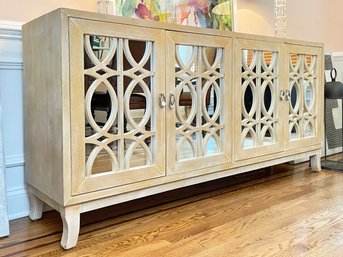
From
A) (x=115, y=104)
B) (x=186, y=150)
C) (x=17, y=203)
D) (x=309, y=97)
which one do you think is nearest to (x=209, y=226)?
(x=186, y=150)

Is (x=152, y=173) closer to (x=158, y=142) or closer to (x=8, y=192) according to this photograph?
(x=158, y=142)

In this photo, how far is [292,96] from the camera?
226cm

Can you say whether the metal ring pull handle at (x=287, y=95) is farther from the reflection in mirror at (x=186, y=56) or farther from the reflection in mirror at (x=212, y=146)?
the reflection in mirror at (x=186, y=56)

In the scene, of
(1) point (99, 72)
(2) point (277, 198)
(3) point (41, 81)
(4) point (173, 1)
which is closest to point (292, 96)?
(2) point (277, 198)

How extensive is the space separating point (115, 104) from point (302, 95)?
4.34 feet

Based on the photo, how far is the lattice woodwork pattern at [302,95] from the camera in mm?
2193

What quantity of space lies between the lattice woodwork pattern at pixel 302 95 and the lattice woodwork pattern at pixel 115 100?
105 centimetres

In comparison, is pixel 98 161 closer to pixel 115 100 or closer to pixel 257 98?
pixel 115 100

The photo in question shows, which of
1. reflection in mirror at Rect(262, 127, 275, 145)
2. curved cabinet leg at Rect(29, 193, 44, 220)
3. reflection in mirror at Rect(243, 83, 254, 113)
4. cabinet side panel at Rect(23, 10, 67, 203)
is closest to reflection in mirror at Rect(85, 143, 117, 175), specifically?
cabinet side panel at Rect(23, 10, 67, 203)

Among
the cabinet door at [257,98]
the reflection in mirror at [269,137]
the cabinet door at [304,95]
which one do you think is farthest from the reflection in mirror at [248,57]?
the reflection in mirror at [269,137]

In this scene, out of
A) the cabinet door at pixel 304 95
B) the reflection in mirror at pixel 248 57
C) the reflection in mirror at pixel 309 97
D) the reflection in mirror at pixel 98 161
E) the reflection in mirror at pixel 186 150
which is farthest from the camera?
the reflection in mirror at pixel 309 97

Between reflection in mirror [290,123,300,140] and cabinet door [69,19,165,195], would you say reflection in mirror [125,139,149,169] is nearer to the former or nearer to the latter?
cabinet door [69,19,165,195]

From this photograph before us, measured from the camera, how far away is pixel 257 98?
6.42 ft

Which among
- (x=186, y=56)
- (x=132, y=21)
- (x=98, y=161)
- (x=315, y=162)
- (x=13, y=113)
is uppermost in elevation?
(x=132, y=21)
